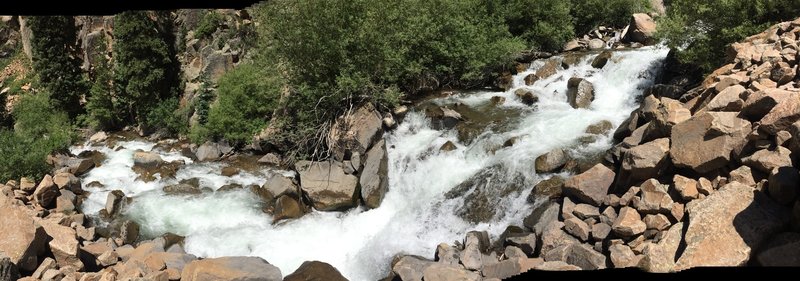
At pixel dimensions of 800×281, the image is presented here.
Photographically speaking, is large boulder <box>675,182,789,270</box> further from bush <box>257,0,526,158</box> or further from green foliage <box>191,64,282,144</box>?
green foliage <box>191,64,282,144</box>

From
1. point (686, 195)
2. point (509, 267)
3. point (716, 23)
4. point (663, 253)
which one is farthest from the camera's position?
point (716, 23)

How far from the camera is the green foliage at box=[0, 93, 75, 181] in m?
17.7

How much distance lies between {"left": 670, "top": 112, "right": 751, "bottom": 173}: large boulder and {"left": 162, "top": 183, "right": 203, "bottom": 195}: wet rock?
14.3 m

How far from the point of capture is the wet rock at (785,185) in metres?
7.68

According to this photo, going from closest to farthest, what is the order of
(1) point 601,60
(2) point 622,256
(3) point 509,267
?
(2) point 622,256, (3) point 509,267, (1) point 601,60

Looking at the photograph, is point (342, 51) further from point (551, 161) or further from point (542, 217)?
point (542, 217)

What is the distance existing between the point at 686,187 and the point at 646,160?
1.28 metres

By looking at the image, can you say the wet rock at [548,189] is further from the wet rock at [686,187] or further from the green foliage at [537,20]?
the green foliage at [537,20]

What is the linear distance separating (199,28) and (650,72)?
24.1 meters

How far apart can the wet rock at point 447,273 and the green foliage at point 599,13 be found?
76.8ft

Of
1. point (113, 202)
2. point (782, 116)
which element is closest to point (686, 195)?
point (782, 116)

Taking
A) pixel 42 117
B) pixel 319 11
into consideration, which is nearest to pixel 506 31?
pixel 319 11

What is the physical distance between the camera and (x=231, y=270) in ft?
37.9

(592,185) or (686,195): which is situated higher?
(686,195)
